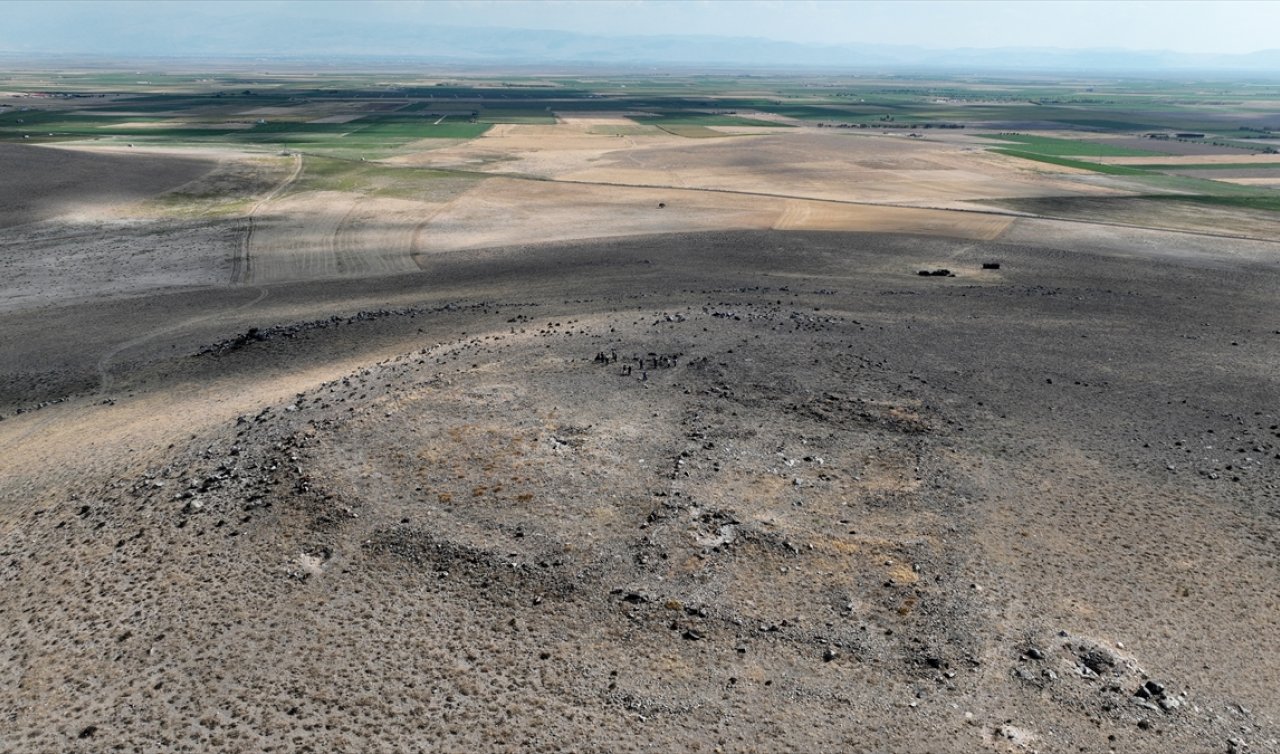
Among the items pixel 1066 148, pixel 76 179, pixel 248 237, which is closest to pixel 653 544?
pixel 248 237

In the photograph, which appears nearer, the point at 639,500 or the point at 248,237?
the point at 639,500

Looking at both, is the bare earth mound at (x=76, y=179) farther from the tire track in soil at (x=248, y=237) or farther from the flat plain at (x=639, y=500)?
the flat plain at (x=639, y=500)

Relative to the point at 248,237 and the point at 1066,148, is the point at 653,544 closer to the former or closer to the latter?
the point at 248,237

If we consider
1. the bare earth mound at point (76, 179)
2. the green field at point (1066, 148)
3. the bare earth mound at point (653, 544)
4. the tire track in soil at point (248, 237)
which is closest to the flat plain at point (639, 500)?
the bare earth mound at point (653, 544)

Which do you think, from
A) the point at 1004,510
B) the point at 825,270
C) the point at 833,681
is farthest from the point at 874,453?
the point at 825,270

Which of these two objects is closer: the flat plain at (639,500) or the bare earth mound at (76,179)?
the flat plain at (639,500)

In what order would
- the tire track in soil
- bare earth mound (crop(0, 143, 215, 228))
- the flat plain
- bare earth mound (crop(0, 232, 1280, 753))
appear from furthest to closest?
bare earth mound (crop(0, 143, 215, 228))
the tire track in soil
the flat plain
bare earth mound (crop(0, 232, 1280, 753))

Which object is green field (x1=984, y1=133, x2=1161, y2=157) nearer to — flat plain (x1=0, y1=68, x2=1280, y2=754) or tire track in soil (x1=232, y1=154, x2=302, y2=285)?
flat plain (x1=0, y1=68, x2=1280, y2=754)

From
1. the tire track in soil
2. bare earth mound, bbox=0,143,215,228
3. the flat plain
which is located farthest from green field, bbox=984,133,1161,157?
bare earth mound, bbox=0,143,215,228

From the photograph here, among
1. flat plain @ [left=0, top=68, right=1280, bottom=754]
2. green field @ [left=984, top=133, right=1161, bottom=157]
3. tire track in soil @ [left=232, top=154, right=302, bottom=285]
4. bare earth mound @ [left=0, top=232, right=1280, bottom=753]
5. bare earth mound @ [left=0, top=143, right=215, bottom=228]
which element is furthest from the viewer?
green field @ [left=984, top=133, right=1161, bottom=157]
